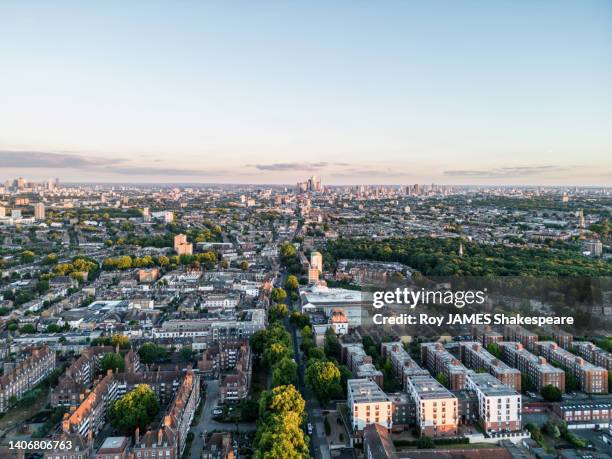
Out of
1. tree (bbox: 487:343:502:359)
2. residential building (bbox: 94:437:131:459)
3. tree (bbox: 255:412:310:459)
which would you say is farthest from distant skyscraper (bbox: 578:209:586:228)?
residential building (bbox: 94:437:131:459)

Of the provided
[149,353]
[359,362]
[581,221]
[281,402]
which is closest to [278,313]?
[149,353]

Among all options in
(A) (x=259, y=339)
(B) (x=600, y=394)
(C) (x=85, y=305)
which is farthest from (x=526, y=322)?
(C) (x=85, y=305)

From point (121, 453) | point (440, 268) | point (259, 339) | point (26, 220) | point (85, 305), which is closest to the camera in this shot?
point (121, 453)

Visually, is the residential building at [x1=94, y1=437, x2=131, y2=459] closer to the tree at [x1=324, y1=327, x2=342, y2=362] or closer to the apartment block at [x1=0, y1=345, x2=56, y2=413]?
the apartment block at [x1=0, y1=345, x2=56, y2=413]

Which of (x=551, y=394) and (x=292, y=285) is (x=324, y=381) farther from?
(x=292, y=285)

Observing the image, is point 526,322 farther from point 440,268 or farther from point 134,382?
point 134,382
